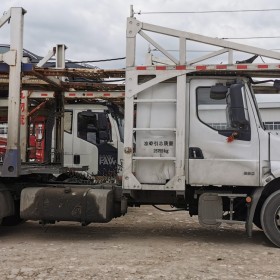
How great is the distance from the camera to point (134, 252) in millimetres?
6020

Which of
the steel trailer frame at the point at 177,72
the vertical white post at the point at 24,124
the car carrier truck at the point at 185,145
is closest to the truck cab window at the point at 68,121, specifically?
the vertical white post at the point at 24,124

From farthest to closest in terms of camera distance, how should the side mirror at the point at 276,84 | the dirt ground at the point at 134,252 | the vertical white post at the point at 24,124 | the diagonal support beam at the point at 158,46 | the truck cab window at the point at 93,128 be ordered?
the truck cab window at the point at 93,128 → the vertical white post at the point at 24,124 → the side mirror at the point at 276,84 → the diagonal support beam at the point at 158,46 → the dirt ground at the point at 134,252

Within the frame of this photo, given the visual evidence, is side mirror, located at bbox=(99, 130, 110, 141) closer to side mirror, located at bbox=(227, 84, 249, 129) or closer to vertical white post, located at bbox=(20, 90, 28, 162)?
vertical white post, located at bbox=(20, 90, 28, 162)

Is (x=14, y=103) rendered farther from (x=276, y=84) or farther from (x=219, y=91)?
(x=276, y=84)

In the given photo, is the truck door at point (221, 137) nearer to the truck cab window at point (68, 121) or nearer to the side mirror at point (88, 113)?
the side mirror at point (88, 113)

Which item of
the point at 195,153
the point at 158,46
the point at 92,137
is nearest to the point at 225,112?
the point at 195,153

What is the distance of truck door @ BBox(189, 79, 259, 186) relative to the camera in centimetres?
627

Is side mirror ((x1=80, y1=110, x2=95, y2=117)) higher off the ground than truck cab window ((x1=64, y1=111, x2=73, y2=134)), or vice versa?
side mirror ((x1=80, y1=110, x2=95, y2=117))

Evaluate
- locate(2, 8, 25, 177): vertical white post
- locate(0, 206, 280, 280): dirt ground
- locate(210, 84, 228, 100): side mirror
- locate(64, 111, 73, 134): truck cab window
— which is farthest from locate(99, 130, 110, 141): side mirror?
locate(210, 84, 228, 100): side mirror

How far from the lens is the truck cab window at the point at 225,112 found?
6178 millimetres

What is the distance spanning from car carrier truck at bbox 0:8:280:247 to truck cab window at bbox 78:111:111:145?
4018 mm

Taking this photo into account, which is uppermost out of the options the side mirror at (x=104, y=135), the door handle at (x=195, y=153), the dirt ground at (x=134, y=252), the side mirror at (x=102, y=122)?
the side mirror at (x=102, y=122)

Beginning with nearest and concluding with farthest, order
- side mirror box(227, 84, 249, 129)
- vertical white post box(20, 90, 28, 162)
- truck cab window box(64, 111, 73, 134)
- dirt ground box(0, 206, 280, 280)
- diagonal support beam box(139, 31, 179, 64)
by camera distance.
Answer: dirt ground box(0, 206, 280, 280) → side mirror box(227, 84, 249, 129) → diagonal support beam box(139, 31, 179, 64) → vertical white post box(20, 90, 28, 162) → truck cab window box(64, 111, 73, 134)

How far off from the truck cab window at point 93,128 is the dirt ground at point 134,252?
2.63 m
